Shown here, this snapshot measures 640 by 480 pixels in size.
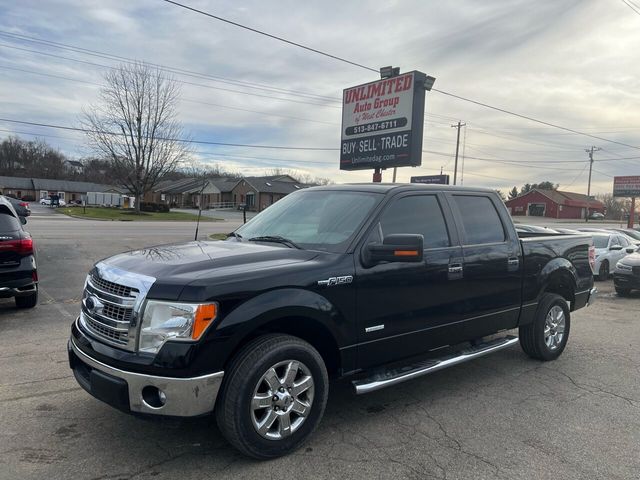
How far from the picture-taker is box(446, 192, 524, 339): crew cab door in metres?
4.55

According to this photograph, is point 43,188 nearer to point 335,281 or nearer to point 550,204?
point 550,204

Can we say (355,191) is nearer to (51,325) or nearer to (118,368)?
(118,368)

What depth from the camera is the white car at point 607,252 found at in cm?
1371

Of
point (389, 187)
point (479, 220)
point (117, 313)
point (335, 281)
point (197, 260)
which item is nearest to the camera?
point (117, 313)

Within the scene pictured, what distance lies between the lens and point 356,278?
3.62 metres

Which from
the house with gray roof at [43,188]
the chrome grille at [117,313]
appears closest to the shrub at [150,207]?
the house with gray roof at [43,188]

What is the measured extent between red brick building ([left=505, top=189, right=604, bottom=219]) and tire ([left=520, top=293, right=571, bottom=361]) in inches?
3050

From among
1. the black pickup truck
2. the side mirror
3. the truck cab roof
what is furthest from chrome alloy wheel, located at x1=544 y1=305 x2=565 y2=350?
the side mirror

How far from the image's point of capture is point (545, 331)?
5.48 meters

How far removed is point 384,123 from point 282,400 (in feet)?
46.7

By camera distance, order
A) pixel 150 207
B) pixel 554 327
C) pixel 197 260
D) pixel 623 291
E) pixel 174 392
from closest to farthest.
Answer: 1. pixel 174 392
2. pixel 197 260
3. pixel 554 327
4. pixel 623 291
5. pixel 150 207

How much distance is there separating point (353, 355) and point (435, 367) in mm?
864

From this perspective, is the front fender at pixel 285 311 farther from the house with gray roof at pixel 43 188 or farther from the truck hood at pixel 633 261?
the house with gray roof at pixel 43 188

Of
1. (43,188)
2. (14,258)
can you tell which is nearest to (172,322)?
(14,258)
